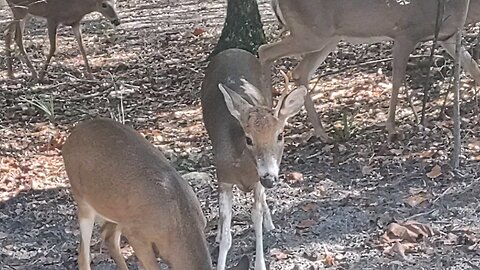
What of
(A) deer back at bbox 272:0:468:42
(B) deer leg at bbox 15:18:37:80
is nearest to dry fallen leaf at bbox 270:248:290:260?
(A) deer back at bbox 272:0:468:42

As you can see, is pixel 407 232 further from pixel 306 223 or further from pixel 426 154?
pixel 426 154

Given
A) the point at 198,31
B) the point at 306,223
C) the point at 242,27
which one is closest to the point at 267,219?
the point at 306,223

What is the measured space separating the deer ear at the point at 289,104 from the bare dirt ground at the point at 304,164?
1.06m

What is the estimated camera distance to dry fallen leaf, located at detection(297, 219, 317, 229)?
6.16 metres

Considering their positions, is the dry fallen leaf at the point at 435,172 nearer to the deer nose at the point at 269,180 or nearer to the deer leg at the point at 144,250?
the deer nose at the point at 269,180

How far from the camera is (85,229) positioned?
5328 mm

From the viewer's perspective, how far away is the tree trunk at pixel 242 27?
982 cm

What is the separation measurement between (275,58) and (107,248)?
3.40 metres

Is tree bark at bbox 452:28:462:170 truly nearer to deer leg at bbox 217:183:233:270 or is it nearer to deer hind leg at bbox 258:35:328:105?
deer hind leg at bbox 258:35:328:105

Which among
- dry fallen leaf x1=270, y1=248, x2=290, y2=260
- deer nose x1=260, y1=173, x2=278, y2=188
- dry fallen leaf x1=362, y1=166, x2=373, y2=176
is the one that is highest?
deer nose x1=260, y1=173, x2=278, y2=188

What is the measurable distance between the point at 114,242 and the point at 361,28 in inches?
144

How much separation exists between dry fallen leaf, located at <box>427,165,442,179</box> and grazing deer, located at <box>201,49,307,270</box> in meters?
1.42

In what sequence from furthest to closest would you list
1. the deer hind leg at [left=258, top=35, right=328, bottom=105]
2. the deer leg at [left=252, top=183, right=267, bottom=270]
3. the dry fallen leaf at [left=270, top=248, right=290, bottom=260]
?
1. the deer hind leg at [left=258, top=35, right=328, bottom=105]
2. the dry fallen leaf at [left=270, top=248, right=290, bottom=260]
3. the deer leg at [left=252, top=183, right=267, bottom=270]

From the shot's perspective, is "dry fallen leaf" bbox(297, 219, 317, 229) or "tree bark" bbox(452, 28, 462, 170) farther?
"tree bark" bbox(452, 28, 462, 170)
